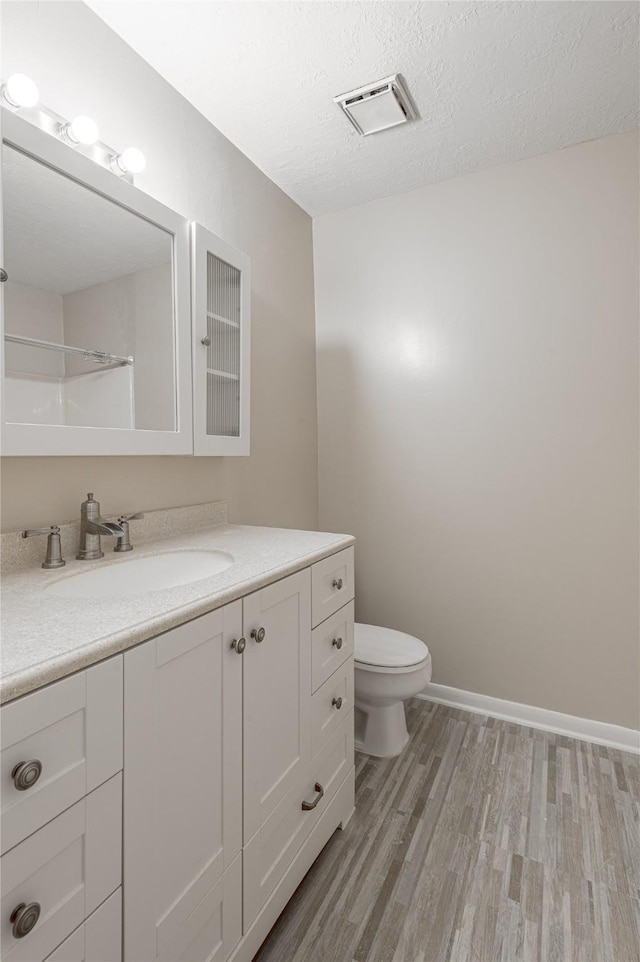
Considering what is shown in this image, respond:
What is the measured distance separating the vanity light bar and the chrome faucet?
900 millimetres

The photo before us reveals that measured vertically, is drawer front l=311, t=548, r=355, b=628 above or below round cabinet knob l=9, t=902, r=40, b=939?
above

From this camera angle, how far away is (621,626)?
6.16ft

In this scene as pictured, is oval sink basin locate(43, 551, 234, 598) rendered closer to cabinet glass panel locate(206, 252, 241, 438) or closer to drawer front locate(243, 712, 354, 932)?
cabinet glass panel locate(206, 252, 241, 438)

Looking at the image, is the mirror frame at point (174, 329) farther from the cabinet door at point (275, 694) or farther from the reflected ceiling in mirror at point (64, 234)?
the cabinet door at point (275, 694)

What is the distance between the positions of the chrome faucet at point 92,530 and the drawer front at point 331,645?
1.98ft

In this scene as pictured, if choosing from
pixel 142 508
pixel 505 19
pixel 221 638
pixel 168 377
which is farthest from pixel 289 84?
pixel 221 638

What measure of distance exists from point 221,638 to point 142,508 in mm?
688

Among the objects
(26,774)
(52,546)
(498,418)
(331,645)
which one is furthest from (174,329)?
(498,418)

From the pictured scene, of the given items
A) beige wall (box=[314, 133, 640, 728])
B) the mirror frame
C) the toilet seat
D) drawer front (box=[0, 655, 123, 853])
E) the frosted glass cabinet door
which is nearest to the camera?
drawer front (box=[0, 655, 123, 853])

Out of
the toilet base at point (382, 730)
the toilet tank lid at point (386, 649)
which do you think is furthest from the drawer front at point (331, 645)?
the toilet base at point (382, 730)

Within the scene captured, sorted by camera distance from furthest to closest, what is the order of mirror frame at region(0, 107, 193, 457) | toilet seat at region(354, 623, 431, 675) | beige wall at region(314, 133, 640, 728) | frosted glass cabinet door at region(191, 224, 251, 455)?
beige wall at region(314, 133, 640, 728), toilet seat at region(354, 623, 431, 675), frosted glass cabinet door at region(191, 224, 251, 455), mirror frame at region(0, 107, 193, 457)

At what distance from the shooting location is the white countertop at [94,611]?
2.11ft

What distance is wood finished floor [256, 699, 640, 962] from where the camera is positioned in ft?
3.74

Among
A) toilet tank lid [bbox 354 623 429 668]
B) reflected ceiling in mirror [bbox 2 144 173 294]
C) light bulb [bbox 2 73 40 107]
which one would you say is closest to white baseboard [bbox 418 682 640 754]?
toilet tank lid [bbox 354 623 429 668]
